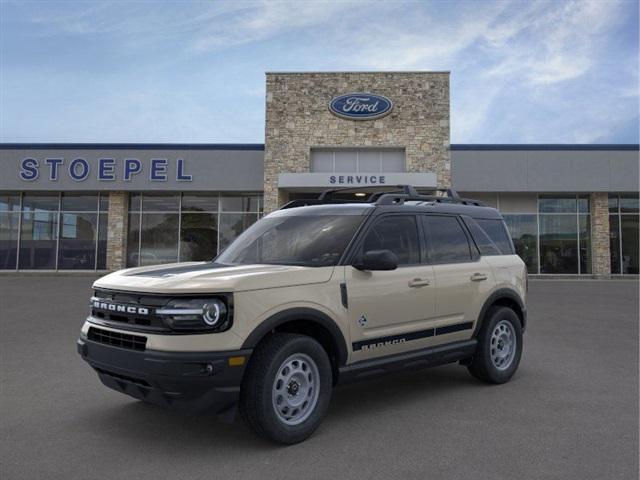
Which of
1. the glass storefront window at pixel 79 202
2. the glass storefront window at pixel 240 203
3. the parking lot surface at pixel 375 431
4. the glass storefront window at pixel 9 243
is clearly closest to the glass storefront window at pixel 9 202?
the glass storefront window at pixel 9 243

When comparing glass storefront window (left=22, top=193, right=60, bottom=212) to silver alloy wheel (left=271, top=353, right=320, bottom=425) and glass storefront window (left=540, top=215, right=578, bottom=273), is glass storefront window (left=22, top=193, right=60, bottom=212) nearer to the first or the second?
glass storefront window (left=540, top=215, right=578, bottom=273)

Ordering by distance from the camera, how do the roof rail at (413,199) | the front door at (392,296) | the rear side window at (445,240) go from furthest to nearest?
the rear side window at (445,240), the roof rail at (413,199), the front door at (392,296)

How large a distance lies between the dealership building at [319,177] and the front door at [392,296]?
17972 mm

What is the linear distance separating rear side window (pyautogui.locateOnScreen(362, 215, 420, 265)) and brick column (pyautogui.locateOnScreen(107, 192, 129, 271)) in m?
21.8

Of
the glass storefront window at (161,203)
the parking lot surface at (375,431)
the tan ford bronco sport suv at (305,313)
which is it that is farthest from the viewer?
the glass storefront window at (161,203)

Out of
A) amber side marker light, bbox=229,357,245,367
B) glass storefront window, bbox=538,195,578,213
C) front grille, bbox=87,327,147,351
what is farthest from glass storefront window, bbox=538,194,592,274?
front grille, bbox=87,327,147,351

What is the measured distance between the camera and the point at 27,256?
25500 millimetres

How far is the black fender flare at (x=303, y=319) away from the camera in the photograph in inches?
154

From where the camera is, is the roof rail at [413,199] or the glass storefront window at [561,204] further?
the glass storefront window at [561,204]

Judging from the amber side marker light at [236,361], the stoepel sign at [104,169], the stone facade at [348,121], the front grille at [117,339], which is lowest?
the amber side marker light at [236,361]

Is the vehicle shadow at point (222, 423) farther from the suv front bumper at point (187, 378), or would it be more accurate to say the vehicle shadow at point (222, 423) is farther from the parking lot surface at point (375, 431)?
the suv front bumper at point (187, 378)

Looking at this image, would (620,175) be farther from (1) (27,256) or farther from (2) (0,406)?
(1) (27,256)

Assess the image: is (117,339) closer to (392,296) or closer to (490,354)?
(392,296)

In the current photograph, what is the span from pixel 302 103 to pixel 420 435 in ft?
70.2
